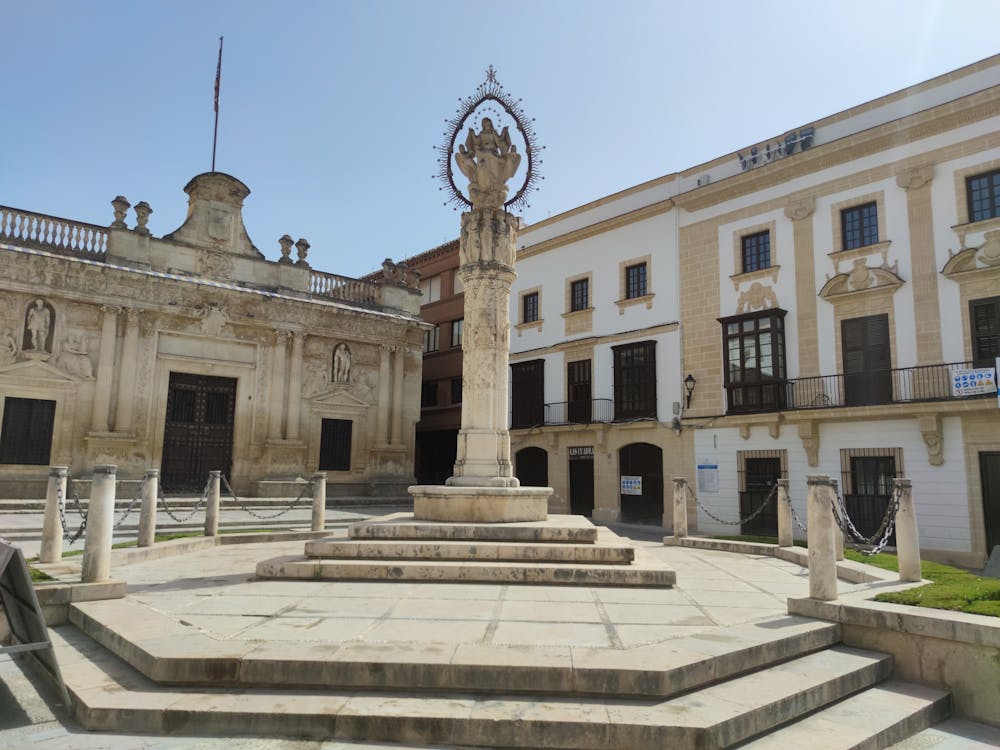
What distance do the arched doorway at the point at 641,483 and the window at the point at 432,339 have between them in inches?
426

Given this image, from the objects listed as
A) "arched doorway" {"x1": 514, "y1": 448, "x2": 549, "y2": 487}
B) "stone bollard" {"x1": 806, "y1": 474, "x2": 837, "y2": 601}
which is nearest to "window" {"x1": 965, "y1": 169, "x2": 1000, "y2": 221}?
"stone bollard" {"x1": 806, "y1": 474, "x2": 837, "y2": 601}

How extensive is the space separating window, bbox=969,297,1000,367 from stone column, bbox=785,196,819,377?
346cm

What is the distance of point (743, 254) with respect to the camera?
66.3 ft

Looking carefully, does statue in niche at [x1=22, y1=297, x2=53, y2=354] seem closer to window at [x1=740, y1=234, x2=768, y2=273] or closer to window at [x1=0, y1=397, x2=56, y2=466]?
window at [x1=0, y1=397, x2=56, y2=466]

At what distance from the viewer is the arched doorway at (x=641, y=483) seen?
21141mm

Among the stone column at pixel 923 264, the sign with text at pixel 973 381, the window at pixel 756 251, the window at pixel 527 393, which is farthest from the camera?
the window at pixel 527 393

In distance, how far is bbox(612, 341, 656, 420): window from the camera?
21.6 metres

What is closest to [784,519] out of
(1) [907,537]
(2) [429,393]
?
(1) [907,537]

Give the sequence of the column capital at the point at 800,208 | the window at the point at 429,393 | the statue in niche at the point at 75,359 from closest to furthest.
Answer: the statue in niche at the point at 75,359
the column capital at the point at 800,208
the window at the point at 429,393

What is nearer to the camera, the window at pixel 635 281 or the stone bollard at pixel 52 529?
the stone bollard at pixel 52 529

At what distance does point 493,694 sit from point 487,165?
27.3ft

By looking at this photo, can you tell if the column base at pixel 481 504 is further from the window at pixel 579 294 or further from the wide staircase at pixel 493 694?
the window at pixel 579 294

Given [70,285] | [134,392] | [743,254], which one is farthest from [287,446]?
[743,254]

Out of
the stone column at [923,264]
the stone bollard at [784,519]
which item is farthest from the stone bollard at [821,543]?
the stone column at [923,264]
